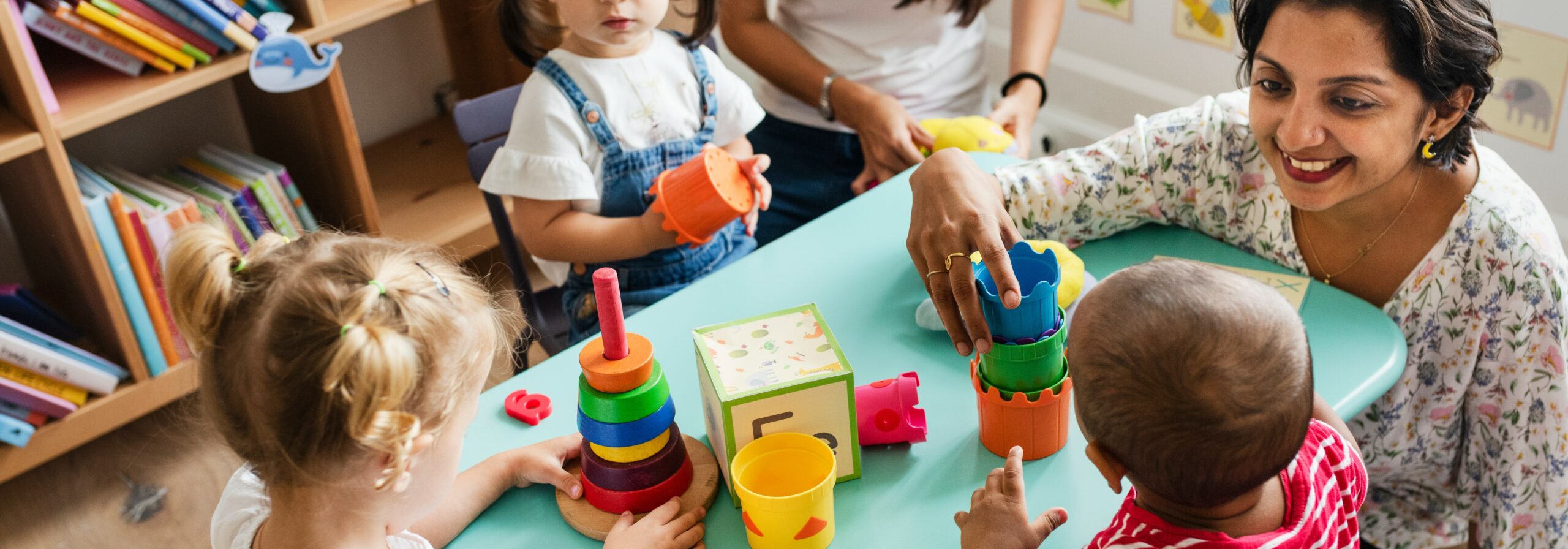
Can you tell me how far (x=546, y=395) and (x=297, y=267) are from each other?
38cm

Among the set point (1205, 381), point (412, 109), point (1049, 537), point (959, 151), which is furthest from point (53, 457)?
point (1205, 381)

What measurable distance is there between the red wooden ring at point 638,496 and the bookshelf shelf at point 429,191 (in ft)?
4.80

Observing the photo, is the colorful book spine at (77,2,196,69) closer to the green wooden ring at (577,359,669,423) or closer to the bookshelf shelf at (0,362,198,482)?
the bookshelf shelf at (0,362,198,482)

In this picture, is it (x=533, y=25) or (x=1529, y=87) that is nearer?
(x=533, y=25)

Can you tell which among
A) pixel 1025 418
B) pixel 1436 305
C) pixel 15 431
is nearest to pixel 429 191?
pixel 15 431

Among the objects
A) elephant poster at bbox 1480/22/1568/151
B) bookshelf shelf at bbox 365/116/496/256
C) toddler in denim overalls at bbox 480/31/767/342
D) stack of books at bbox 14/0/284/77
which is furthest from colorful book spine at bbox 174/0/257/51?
elephant poster at bbox 1480/22/1568/151

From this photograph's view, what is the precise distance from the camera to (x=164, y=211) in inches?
82.2

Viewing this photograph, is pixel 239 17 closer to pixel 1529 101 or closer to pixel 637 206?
pixel 637 206

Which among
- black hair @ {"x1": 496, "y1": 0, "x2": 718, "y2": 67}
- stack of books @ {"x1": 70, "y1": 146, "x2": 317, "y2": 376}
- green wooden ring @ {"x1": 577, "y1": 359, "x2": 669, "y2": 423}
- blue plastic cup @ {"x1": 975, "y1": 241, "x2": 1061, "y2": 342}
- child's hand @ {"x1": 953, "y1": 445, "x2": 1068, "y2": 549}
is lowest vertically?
stack of books @ {"x1": 70, "y1": 146, "x2": 317, "y2": 376}

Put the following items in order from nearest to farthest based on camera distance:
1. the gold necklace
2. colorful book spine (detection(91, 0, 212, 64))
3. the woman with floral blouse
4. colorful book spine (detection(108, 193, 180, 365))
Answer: the woman with floral blouse → the gold necklace → colorful book spine (detection(91, 0, 212, 64)) → colorful book spine (detection(108, 193, 180, 365))

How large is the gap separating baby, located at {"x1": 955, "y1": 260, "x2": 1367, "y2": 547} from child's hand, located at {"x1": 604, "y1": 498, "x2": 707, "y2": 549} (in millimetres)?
240

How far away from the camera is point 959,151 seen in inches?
56.8

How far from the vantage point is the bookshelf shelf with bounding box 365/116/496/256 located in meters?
2.52

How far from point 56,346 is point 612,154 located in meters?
1.14
